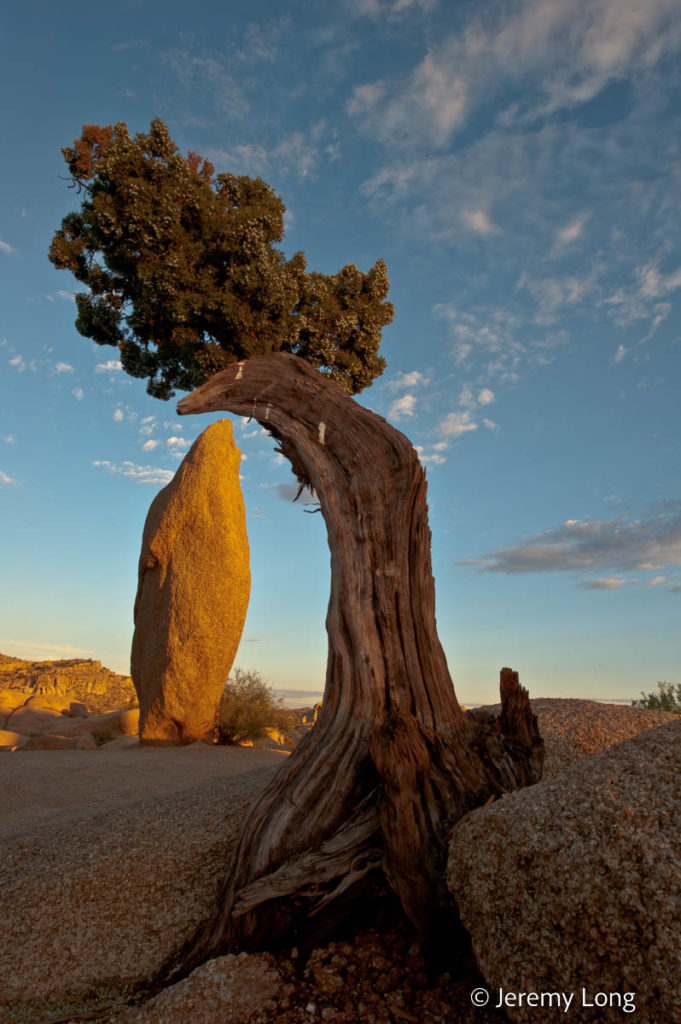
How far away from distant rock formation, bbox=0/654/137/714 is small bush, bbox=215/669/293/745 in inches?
494

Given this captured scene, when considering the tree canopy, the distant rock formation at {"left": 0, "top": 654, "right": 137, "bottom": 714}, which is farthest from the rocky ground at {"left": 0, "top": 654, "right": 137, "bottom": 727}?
the tree canopy

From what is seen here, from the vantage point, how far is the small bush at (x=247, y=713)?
49.1 ft

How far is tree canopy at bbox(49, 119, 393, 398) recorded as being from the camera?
31.1ft

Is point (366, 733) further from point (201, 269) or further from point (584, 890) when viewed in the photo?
point (201, 269)

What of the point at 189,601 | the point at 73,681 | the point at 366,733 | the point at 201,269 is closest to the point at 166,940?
the point at 366,733

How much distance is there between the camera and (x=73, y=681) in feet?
100

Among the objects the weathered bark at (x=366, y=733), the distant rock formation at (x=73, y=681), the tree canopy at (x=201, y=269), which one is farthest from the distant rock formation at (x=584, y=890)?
the distant rock formation at (x=73, y=681)

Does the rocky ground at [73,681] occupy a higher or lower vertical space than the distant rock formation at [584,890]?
higher

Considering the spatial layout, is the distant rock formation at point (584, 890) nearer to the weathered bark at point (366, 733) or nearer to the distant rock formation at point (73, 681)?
the weathered bark at point (366, 733)

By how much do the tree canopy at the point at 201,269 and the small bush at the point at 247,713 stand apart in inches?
325

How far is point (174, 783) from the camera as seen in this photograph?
9.44 metres

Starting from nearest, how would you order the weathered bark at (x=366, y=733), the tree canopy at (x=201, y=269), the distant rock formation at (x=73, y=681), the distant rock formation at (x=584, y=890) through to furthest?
the distant rock formation at (x=584, y=890) → the weathered bark at (x=366, y=733) → the tree canopy at (x=201, y=269) → the distant rock formation at (x=73, y=681)

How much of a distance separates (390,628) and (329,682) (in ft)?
2.32

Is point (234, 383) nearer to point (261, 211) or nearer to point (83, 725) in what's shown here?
point (261, 211)
